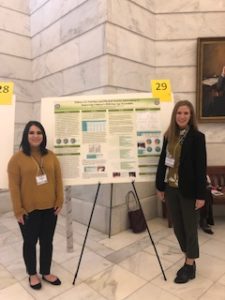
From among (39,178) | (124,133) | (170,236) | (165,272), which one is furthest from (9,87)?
(170,236)

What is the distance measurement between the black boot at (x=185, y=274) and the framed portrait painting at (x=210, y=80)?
6.75 ft

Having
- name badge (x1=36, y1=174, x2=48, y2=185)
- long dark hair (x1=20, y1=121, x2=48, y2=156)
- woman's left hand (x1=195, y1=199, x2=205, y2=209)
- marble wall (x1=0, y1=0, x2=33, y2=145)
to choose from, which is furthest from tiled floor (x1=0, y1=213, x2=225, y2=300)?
marble wall (x1=0, y1=0, x2=33, y2=145)

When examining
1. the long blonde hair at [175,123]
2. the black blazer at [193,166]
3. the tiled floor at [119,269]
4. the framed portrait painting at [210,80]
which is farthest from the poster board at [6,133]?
the framed portrait painting at [210,80]

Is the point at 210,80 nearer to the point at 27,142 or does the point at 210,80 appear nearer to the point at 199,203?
the point at 199,203

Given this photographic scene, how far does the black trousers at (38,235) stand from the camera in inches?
82.8

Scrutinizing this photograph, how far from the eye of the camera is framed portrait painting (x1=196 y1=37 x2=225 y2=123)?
11.7ft

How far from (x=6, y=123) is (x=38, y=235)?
39.1 inches

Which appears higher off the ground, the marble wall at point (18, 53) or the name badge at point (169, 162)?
the marble wall at point (18, 53)

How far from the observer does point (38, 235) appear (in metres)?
2.18

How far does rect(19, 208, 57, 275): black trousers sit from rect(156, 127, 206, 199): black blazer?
1.10 meters

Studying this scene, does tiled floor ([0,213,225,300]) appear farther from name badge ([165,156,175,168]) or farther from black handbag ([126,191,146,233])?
name badge ([165,156,175,168])

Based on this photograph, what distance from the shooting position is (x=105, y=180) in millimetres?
2314

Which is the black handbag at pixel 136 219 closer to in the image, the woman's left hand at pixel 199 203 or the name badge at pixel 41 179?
the woman's left hand at pixel 199 203

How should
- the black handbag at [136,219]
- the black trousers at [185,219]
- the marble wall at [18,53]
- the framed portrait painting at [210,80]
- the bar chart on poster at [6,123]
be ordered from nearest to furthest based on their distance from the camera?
the black trousers at [185,219] < the bar chart on poster at [6,123] < the black handbag at [136,219] < the framed portrait painting at [210,80] < the marble wall at [18,53]
